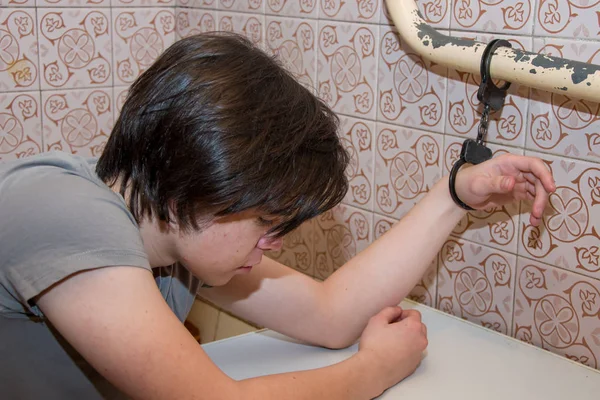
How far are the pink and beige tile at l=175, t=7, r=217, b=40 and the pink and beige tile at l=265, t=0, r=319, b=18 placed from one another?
0.59 ft

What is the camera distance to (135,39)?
61.7 inches

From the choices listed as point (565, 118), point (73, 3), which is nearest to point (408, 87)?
point (565, 118)

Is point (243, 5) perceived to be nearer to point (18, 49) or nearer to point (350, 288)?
point (18, 49)

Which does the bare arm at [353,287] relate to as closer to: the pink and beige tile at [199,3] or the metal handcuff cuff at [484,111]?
the metal handcuff cuff at [484,111]

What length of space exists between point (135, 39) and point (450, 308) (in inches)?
33.7

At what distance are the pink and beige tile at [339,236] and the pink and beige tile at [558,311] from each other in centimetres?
30

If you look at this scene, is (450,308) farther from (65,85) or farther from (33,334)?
(65,85)

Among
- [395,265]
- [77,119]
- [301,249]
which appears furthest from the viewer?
[77,119]

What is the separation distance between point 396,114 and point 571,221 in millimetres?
324

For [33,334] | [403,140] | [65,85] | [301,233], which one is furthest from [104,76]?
[33,334]

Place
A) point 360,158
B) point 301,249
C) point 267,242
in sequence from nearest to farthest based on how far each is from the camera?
point 267,242 → point 360,158 → point 301,249

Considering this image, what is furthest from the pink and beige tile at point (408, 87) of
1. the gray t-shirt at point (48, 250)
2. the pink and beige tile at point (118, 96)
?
the pink and beige tile at point (118, 96)

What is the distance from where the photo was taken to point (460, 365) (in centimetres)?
99

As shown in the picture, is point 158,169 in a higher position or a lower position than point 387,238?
higher
